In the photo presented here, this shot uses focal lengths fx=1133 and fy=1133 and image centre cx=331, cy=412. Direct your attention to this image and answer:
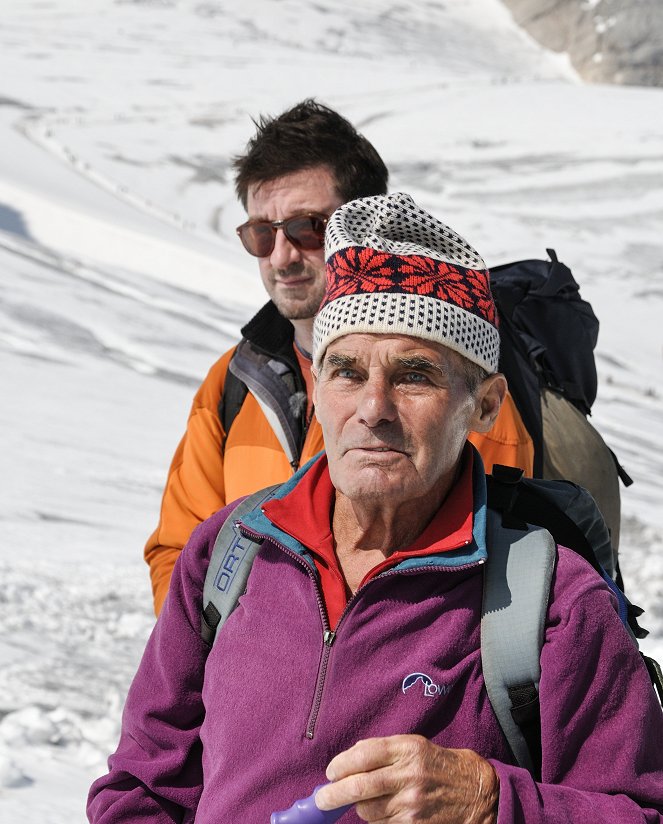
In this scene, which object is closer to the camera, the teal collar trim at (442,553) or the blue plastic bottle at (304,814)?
the blue plastic bottle at (304,814)

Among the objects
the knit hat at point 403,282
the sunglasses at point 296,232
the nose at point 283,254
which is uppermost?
the knit hat at point 403,282

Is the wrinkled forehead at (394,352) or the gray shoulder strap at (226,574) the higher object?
the wrinkled forehead at (394,352)

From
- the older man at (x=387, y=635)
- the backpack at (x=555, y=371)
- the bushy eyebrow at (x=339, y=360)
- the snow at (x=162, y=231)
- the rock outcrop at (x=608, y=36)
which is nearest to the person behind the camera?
the older man at (x=387, y=635)

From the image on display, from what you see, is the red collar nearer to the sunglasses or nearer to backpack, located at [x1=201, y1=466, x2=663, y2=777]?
backpack, located at [x1=201, y1=466, x2=663, y2=777]

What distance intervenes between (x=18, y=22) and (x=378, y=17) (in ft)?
34.3

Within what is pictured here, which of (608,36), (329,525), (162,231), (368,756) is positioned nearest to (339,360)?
(329,525)

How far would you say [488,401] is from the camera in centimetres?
182

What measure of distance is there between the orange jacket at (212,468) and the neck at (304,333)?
0.63ft

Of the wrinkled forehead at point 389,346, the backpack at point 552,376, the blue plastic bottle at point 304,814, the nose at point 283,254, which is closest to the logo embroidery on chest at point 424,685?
the blue plastic bottle at point 304,814

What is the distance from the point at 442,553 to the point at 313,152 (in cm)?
158

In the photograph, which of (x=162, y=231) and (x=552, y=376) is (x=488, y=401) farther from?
(x=162, y=231)

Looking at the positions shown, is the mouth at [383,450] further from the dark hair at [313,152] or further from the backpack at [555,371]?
the dark hair at [313,152]

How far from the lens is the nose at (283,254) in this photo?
2871 mm

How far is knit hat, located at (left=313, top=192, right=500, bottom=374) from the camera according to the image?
66.4 inches
